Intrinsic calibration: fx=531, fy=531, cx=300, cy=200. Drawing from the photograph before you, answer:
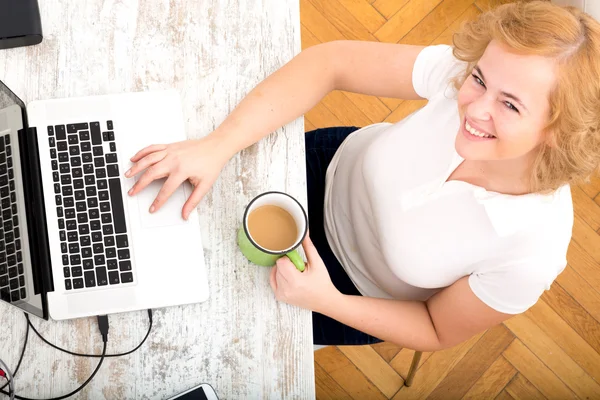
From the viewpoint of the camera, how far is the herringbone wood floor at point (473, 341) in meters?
1.60

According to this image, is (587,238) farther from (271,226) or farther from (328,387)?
(271,226)

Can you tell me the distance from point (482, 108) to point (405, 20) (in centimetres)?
116

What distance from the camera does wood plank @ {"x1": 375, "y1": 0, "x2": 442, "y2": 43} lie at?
1.77m

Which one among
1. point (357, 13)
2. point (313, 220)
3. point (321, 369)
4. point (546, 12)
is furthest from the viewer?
point (357, 13)

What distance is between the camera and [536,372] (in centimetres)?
164

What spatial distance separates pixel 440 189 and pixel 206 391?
19.0 inches

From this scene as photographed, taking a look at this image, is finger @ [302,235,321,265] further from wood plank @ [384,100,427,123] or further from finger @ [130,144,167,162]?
wood plank @ [384,100,427,123]

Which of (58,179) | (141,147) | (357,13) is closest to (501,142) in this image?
(141,147)

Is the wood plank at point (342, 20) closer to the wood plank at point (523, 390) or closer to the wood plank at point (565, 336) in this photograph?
the wood plank at point (565, 336)

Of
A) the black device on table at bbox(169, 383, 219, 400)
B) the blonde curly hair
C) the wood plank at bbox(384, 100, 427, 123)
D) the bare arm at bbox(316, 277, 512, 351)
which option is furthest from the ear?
the wood plank at bbox(384, 100, 427, 123)

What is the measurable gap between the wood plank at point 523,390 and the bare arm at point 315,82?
1.12 meters

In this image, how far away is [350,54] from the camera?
0.94 m

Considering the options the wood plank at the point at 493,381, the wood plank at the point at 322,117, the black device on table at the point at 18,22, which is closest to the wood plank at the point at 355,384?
the wood plank at the point at 493,381

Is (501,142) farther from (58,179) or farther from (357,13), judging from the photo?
(357,13)
